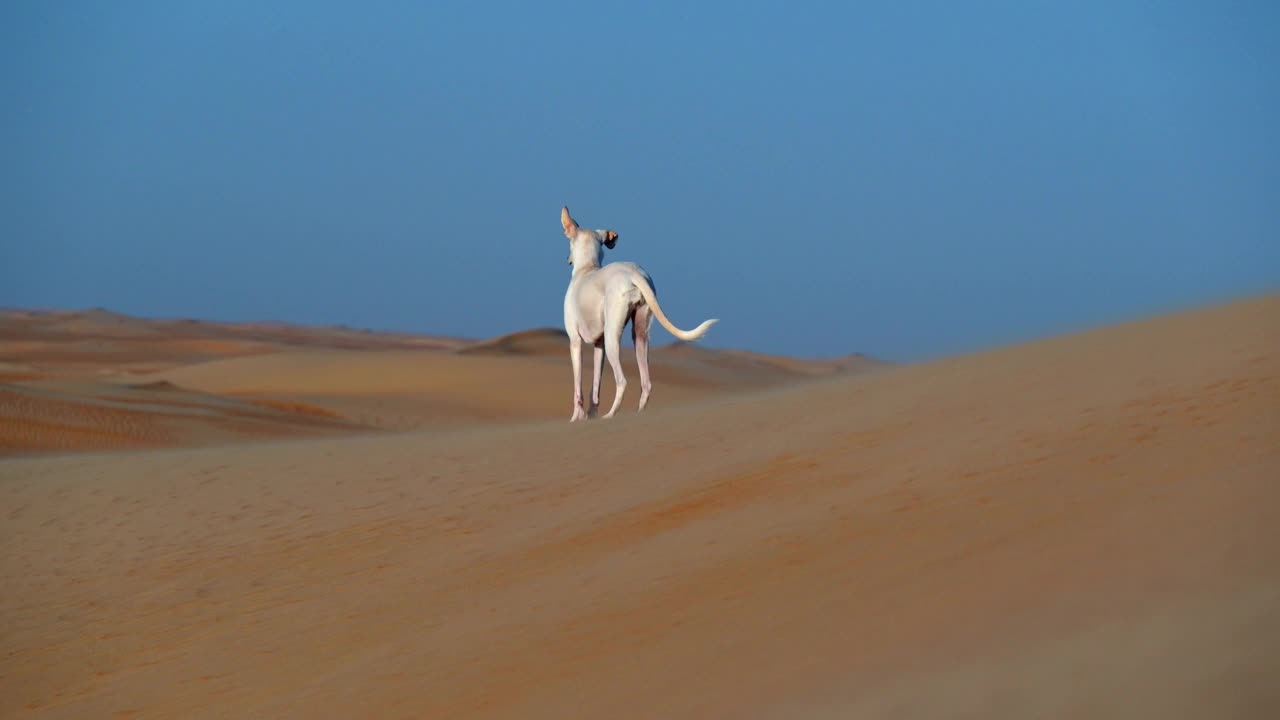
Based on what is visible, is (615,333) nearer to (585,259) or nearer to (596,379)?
(596,379)

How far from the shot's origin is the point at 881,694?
3.84 meters

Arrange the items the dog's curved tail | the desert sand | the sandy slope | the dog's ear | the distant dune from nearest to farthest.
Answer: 1. the desert sand
2. the dog's curved tail
3. the dog's ear
4. the sandy slope
5. the distant dune

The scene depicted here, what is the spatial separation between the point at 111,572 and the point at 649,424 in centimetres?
363

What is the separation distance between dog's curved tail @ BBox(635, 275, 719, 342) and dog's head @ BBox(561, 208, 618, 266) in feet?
3.57

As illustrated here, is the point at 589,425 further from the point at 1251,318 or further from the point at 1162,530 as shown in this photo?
the point at 1162,530

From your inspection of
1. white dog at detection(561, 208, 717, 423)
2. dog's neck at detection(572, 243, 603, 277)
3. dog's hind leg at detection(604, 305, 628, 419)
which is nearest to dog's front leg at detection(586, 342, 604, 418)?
white dog at detection(561, 208, 717, 423)

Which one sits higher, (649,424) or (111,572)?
(649,424)

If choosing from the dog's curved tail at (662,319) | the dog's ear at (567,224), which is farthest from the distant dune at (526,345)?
the dog's curved tail at (662,319)

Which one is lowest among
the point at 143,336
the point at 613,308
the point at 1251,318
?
the point at 1251,318

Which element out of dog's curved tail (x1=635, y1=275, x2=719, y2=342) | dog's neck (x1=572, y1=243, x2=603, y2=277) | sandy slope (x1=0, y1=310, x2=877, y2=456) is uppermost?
sandy slope (x1=0, y1=310, x2=877, y2=456)

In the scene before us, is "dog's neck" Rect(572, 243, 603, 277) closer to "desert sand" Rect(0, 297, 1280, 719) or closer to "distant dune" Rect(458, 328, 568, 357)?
"desert sand" Rect(0, 297, 1280, 719)

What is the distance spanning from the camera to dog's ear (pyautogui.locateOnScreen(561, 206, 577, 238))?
44.0 ft

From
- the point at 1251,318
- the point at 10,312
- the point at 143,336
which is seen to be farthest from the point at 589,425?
the point at 10,312

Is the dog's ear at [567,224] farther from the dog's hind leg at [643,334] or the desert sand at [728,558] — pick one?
the desert sand at [728,558]
